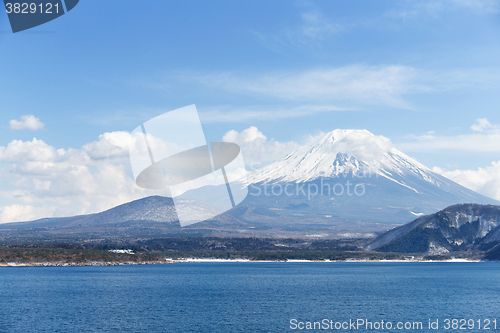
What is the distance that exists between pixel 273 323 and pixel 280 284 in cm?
3904

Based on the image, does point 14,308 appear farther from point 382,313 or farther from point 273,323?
point 382,313

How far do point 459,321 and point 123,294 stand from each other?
43352mm

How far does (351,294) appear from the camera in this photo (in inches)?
2884

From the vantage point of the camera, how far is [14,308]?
182ft

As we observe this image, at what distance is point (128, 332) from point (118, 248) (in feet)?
453

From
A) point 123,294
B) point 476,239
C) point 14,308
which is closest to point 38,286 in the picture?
point 123,294

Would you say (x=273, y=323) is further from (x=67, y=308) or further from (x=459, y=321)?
(x=67, y=308)

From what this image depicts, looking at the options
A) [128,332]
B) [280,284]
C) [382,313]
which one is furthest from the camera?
[280,284]

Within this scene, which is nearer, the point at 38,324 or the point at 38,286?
the point at 38,324

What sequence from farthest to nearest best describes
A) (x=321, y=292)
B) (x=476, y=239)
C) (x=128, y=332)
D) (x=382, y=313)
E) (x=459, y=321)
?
(x=476, y=239)
(x=321, y=292)
(x=382, y=313)
(x=459, y=321)
(x=128, y=332)

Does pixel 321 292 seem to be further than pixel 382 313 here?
Yes

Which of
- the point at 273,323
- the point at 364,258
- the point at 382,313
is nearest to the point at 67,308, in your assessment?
the point at 273,323

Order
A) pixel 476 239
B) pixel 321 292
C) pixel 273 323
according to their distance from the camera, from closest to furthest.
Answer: pixel 273 323 → pixel 321 292 → pixel 476 239

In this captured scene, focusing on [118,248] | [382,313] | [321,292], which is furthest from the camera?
[118,248]
